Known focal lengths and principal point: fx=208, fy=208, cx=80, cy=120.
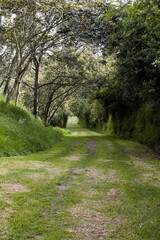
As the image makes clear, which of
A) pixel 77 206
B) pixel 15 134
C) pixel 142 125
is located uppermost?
pixel 142 125

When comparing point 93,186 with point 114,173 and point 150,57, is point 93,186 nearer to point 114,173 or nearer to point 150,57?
point 114,173

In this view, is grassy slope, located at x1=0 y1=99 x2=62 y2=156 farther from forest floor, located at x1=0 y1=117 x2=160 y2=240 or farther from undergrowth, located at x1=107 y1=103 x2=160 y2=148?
undergrowth, located at x1=107 y1=103 x2=160 y2=148

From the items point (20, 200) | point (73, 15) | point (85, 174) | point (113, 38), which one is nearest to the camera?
point (20, 200)

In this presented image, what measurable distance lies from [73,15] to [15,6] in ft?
11.9

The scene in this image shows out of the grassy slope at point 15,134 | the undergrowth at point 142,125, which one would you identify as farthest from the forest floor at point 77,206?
the undergrowth at point 142,125

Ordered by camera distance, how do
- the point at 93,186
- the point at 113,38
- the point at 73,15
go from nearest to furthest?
the point at 93,186 → the point at 73,15 → the point at 113,38

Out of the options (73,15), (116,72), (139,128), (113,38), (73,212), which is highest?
(73,15)

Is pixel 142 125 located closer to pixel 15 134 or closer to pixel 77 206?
pixel 15 134

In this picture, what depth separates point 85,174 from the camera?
700 centimetres

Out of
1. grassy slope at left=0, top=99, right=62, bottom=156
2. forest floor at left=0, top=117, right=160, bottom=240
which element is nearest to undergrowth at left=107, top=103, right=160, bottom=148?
grassy slope at left=0, top=99, right=62, bottom=156

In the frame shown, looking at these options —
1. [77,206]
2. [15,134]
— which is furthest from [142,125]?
[77,206]

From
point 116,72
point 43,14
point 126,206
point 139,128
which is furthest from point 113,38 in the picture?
point 126,206

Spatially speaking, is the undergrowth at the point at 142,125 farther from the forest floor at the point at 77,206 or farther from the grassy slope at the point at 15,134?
the forest floor at the point at 77,206

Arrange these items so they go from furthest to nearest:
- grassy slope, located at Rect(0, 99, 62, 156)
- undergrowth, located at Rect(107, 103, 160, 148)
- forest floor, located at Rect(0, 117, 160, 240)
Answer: undergrowth, located at Rect(107, 103, 160, 148)
grassy slope, located at Rect(0, 99, 62, 156)
forest floor, located at Rect(0, 117, 160, 240)
